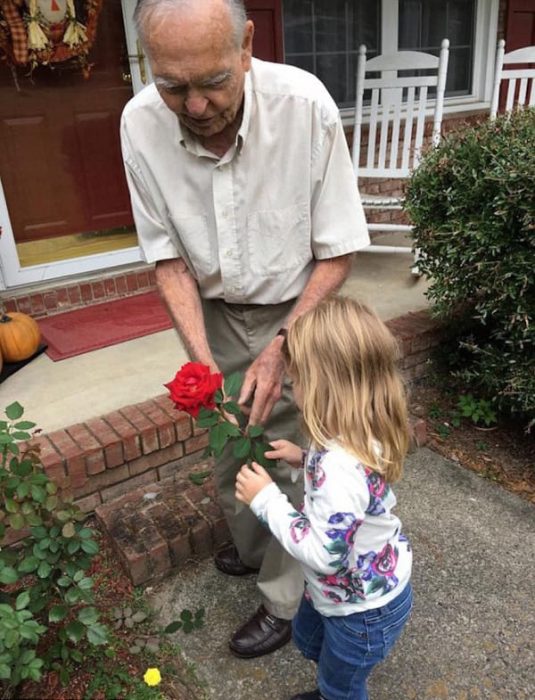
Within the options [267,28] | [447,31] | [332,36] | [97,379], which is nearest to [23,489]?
[97,379]

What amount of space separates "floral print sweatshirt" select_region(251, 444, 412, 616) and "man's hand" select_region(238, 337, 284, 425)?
24cm

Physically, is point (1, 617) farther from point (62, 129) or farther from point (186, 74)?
point (62, 129)

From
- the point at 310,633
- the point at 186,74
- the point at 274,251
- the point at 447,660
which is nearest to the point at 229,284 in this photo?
the point at 274,251

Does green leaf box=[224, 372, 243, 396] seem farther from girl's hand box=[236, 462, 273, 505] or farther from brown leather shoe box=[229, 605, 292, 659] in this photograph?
brown leather shoe box=[229, 605, 292, 659]

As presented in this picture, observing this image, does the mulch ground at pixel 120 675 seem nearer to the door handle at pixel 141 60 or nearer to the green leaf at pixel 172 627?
the green leaf at pixel 172 627

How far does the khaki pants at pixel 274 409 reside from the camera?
71.5 inches

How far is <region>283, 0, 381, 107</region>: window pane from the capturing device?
4.48 meters

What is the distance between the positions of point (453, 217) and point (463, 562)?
4.80 ft

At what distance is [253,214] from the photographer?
5.37 ft

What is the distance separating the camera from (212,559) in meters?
2.25

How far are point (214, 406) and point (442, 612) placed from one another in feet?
3.85

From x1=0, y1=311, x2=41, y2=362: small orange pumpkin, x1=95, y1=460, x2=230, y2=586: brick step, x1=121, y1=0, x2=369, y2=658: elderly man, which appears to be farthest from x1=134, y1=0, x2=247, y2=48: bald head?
x1=0, y1=311, x2=41, y2=362: small orange pumpkin

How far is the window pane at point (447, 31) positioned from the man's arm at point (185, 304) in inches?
172

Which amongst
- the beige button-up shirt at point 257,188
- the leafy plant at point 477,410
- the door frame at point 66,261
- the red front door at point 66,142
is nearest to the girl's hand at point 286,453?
the beige button-up shirt at point 257,188
